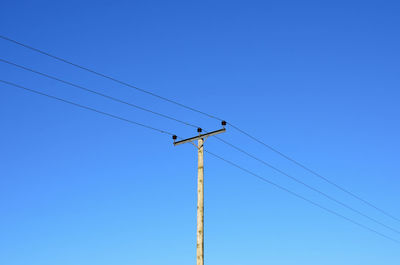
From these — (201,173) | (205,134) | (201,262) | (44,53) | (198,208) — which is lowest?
(201,262)

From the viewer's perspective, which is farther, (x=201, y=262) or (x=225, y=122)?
(x=225, y=122)

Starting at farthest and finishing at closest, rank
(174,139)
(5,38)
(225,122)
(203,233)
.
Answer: (174,139)
(225,122)
(203,233)
(5,38)

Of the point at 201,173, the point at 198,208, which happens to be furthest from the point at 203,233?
the point at 201,173

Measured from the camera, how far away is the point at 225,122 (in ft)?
74.5

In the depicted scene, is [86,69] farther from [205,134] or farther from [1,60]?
[205,134]

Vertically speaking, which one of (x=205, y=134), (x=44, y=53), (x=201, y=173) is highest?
(x=44, y=53)

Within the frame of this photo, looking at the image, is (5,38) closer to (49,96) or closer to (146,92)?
(49,96)

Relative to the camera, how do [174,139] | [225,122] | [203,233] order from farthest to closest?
[174,139]
[225,122]
[203,233]

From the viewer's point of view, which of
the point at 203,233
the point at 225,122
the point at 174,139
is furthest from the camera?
the point at 174,139

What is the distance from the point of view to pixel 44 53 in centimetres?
2012

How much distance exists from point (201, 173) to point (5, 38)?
9.22 meters

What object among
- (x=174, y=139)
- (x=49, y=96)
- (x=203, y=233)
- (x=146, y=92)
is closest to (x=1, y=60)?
(x=49, y=96)

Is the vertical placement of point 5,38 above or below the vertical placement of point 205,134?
above

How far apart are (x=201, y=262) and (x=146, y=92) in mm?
7885
